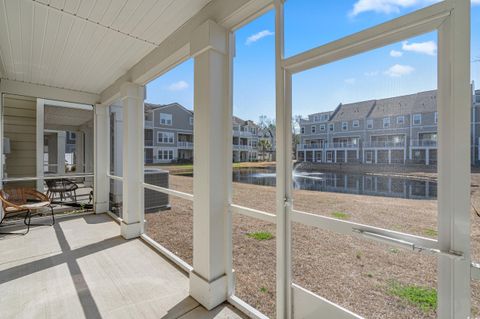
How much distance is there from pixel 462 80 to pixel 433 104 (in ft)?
0.45

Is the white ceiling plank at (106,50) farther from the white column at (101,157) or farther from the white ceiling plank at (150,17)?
the white column at (101,157)

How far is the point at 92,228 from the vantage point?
4199mm

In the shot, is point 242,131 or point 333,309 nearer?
point 333,309

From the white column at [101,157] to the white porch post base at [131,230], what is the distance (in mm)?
1949

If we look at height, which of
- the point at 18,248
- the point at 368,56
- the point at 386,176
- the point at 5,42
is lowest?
the point at 18,248

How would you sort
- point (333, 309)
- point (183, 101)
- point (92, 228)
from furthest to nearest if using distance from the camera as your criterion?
1. point (92, 228)
2. point (183, 101)
3. point (333, 309)

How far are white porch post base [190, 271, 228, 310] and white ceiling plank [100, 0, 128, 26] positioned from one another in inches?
98.4

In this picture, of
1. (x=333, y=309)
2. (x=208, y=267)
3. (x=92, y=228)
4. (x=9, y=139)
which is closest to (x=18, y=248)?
(x=92, y=228)

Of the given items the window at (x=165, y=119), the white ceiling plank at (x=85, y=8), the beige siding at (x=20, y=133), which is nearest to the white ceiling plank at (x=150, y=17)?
the white ceiling plank at (x=85, y=8)

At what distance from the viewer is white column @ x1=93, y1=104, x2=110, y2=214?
5.19m

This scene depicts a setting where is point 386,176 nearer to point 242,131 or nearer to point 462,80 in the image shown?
point 462,80

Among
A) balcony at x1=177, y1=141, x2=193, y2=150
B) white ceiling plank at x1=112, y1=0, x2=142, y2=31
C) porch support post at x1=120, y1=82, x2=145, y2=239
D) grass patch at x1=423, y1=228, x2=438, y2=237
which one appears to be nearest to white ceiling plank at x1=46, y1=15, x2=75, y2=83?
white ceiling plank at x1=112, y1=0, x2=142, y2=31

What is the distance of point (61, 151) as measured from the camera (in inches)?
227

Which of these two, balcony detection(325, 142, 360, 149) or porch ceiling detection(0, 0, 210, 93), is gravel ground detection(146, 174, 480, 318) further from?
porch ceiling detection(0, 0, 210, 93)
